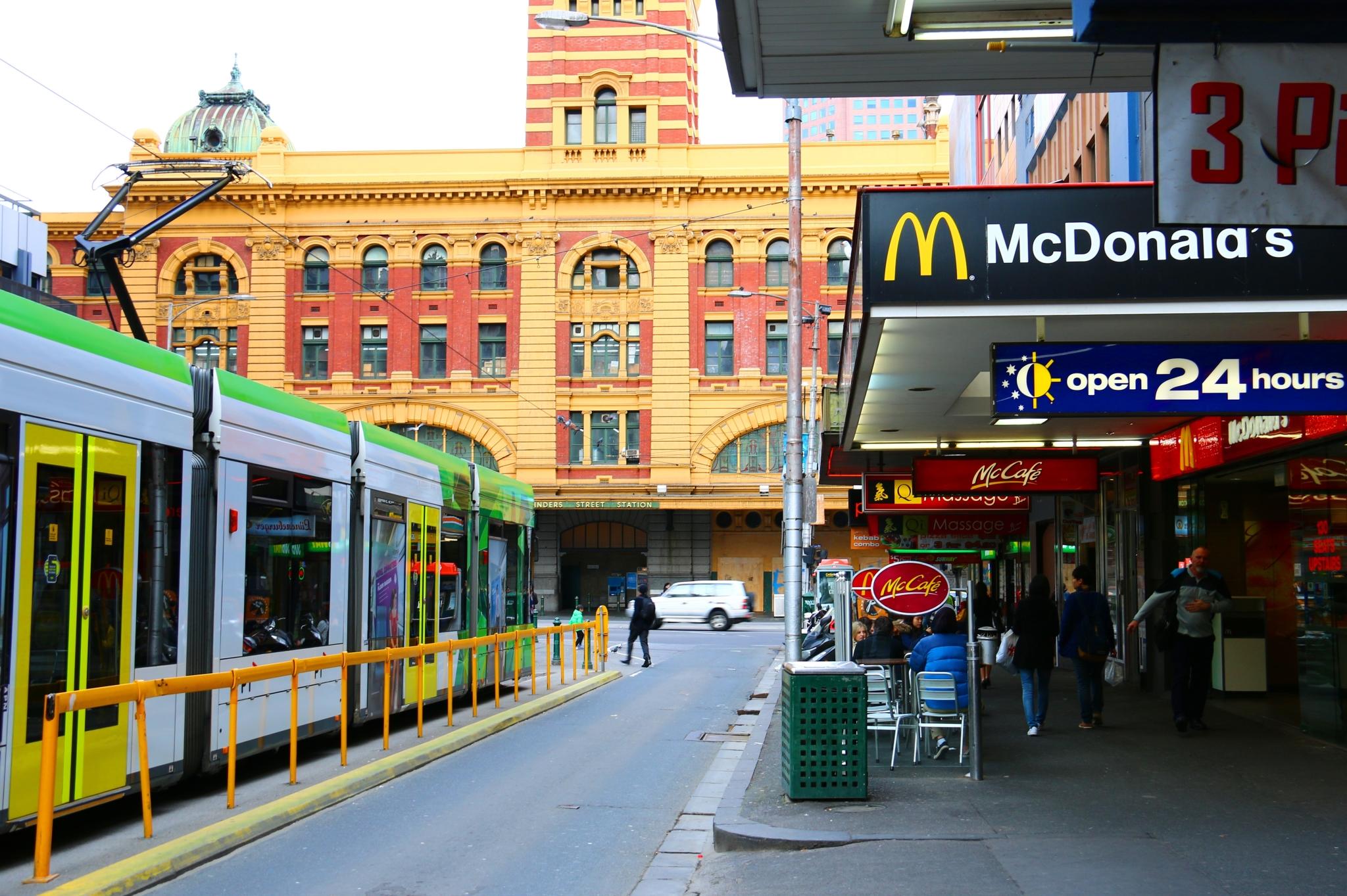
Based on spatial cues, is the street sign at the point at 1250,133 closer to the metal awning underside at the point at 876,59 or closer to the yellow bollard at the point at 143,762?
the metal awning underside at the point at 876,59

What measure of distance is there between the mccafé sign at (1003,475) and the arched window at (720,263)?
37820mm

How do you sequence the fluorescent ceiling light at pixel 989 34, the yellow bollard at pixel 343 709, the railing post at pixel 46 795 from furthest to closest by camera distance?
1. the yellow bollard at pixel 343 709
2. the railing post at pixel 46 795
3. the fluorescent ceiling light at pixel 989 34

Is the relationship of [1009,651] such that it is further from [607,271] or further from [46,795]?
[607,271]

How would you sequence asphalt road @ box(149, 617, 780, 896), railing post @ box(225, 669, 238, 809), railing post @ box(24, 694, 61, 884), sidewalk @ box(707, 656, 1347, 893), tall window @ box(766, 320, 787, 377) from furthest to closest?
tall window @ box(766, 320, 787, 377), railing post @ box(225, 669, 238, 809), asphalt road @ box(149, 617, 780, 896), sidewalk @ box(707, 656, 1347, 893), railing post @ box(24, 694, 61, 884)

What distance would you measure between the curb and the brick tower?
42.0 metres

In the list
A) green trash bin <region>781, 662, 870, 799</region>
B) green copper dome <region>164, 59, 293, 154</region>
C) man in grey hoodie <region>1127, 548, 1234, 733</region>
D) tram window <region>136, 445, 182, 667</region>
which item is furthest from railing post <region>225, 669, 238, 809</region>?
green copper dome <region>164, 59, 293, 154</region>

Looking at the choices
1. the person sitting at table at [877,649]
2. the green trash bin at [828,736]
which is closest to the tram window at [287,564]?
the green trash bin at [828,736]

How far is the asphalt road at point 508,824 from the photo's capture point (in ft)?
26.8

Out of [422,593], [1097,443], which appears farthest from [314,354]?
[1097,443]

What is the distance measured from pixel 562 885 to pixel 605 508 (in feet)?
152

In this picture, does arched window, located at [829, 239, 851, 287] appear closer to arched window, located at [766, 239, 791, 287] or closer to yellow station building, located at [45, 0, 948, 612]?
yellow station building, located at [45, 0, 948, 612]

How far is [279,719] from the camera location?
1141 cm

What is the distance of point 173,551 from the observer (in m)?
9.67

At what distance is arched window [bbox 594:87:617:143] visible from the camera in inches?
2148
